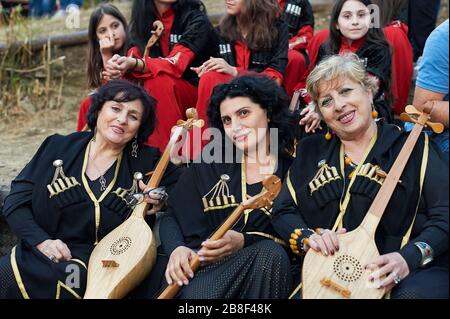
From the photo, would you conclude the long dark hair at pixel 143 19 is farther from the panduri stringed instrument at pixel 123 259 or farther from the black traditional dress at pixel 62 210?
the panduri stringed instrument at pixel 123 259

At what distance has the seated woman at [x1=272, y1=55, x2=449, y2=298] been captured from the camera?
3426 mm

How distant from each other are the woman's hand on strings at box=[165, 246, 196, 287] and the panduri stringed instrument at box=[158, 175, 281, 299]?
0.02 metres

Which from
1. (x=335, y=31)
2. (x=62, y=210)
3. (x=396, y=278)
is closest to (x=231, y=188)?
(x=62, y=210)

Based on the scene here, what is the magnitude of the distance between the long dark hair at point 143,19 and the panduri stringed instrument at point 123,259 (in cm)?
159

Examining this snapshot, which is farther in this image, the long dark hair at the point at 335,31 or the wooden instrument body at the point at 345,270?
the long dark hair at the point at 335,31

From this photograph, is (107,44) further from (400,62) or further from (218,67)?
(400,62)

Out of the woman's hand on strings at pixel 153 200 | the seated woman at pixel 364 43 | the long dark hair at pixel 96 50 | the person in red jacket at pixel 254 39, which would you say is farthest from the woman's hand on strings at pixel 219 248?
the long dark hair at pixel 96 50

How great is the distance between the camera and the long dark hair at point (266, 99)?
4043 millimetres

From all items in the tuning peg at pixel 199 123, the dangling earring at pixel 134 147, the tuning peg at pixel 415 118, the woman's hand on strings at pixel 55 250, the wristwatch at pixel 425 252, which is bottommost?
the woman's hand on strings at pixel 55 250

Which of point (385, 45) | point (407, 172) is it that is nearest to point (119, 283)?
point (407, 172)

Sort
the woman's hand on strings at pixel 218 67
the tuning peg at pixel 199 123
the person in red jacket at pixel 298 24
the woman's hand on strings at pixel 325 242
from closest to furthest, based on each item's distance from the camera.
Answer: the woman's hand on strings at pixel 325 242, the tuning peg at pixel 199 123, the woman's hand on strings at pixel 218 67, the person in red jacket at pixel 298 24

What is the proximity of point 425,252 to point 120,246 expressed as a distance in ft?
4.42

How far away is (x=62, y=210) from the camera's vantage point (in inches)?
161
